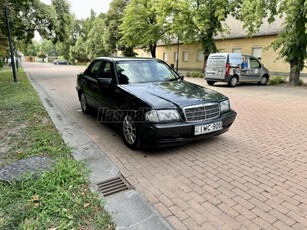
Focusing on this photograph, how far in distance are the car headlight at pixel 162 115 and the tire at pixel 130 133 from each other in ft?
1.20

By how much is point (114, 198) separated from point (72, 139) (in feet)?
7.26

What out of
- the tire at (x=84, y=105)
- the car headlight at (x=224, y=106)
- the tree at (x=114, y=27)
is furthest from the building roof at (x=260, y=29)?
the tree at (x=114, y=27)

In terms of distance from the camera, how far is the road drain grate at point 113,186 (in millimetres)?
2985

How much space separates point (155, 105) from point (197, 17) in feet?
55.0

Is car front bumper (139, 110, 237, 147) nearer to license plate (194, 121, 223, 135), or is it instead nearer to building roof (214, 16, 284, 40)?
license plate (194, 121, 223, 135)

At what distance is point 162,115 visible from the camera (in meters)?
3.73

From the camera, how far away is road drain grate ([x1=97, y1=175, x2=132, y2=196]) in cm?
298

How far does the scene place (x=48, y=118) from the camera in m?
6.06

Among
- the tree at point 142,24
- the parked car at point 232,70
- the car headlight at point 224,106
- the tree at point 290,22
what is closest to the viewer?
the car headlight at point 224,106

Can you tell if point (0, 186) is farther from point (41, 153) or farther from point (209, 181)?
point (209, 181)

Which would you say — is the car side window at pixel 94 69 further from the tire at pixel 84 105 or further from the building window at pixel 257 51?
the building window at pixel 257 51

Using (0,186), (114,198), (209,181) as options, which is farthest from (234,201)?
(0,186)

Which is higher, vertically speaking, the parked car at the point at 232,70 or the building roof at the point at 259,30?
the building roof at the point at 259,30

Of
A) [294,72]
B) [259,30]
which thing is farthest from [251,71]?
[259,30]
